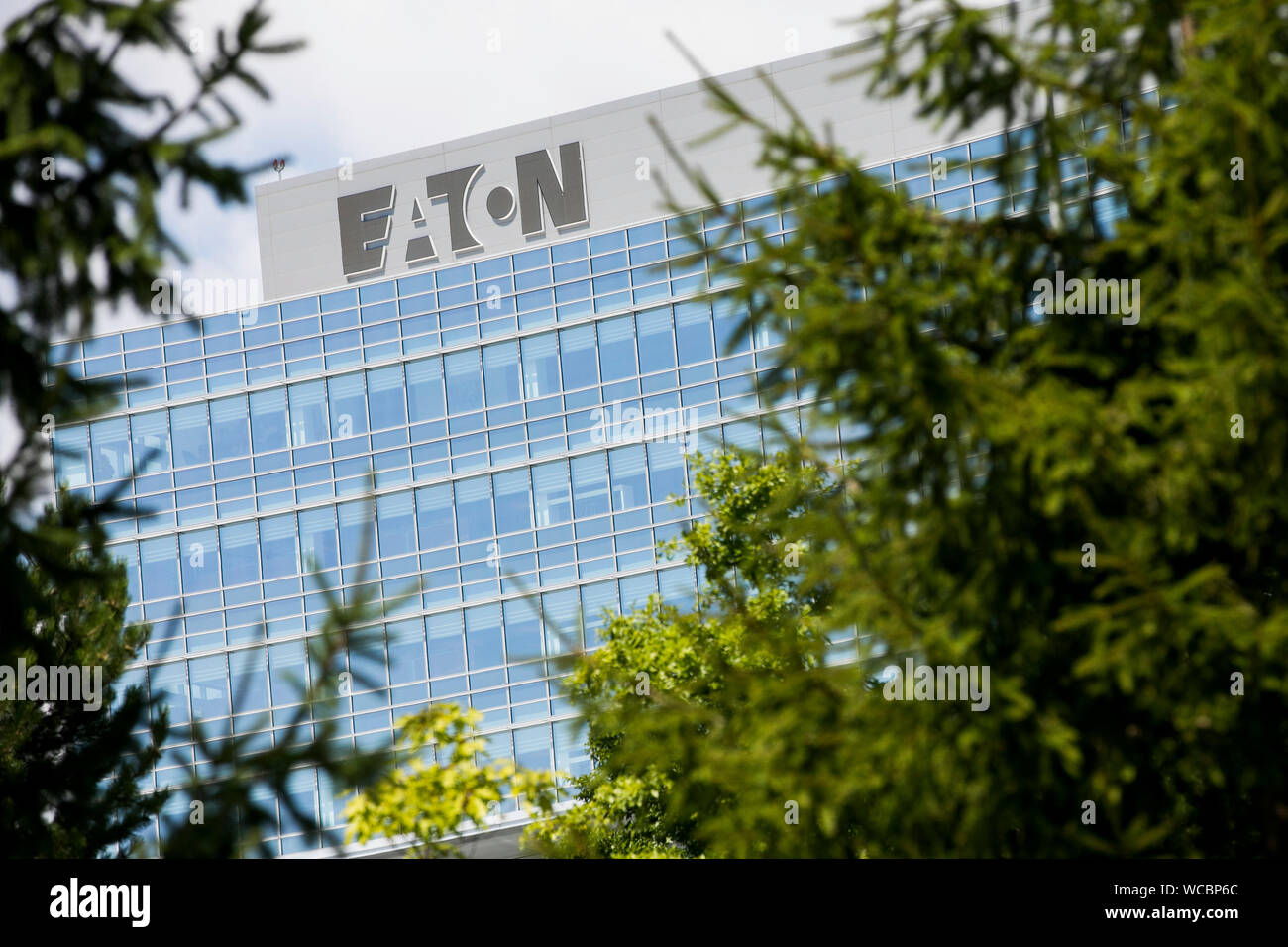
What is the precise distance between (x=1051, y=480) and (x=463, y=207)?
36712mm

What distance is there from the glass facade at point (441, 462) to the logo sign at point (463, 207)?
2.61ft

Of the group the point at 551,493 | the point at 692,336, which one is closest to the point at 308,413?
the point at 551,493

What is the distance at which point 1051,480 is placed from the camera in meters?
5.54

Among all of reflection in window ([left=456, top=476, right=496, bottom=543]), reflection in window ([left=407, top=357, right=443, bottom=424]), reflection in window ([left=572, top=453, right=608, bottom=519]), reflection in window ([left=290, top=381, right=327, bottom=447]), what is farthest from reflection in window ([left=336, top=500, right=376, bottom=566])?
reflection in window ([left=572, top=453, right=608, bottom=519])

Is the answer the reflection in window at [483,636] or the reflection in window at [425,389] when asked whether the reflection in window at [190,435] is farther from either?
the reflection in window at [483,636]

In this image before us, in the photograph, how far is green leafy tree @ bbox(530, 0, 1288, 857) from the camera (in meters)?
5.46

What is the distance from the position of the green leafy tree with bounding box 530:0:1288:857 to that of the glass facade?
94.9 ft

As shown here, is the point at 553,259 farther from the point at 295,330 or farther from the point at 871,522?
the point at 871,522

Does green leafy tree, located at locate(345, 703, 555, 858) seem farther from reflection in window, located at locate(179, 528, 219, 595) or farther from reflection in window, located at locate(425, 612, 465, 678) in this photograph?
reflection in window, located at locate(179, 528, 219, 595)

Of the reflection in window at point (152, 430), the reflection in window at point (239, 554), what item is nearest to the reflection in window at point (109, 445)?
the reflection in window at point (152, 430)

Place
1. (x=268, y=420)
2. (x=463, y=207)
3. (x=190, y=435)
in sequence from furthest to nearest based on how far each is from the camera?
(x=190, y=435) < (x=268, y=420) < (x=463, y=207)

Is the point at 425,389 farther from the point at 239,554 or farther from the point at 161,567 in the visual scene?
the point at 161,567

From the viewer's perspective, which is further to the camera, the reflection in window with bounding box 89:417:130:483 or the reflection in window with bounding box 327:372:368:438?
the reflection in window with bounding box 89:417:130:483

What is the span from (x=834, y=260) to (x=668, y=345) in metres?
32.1
